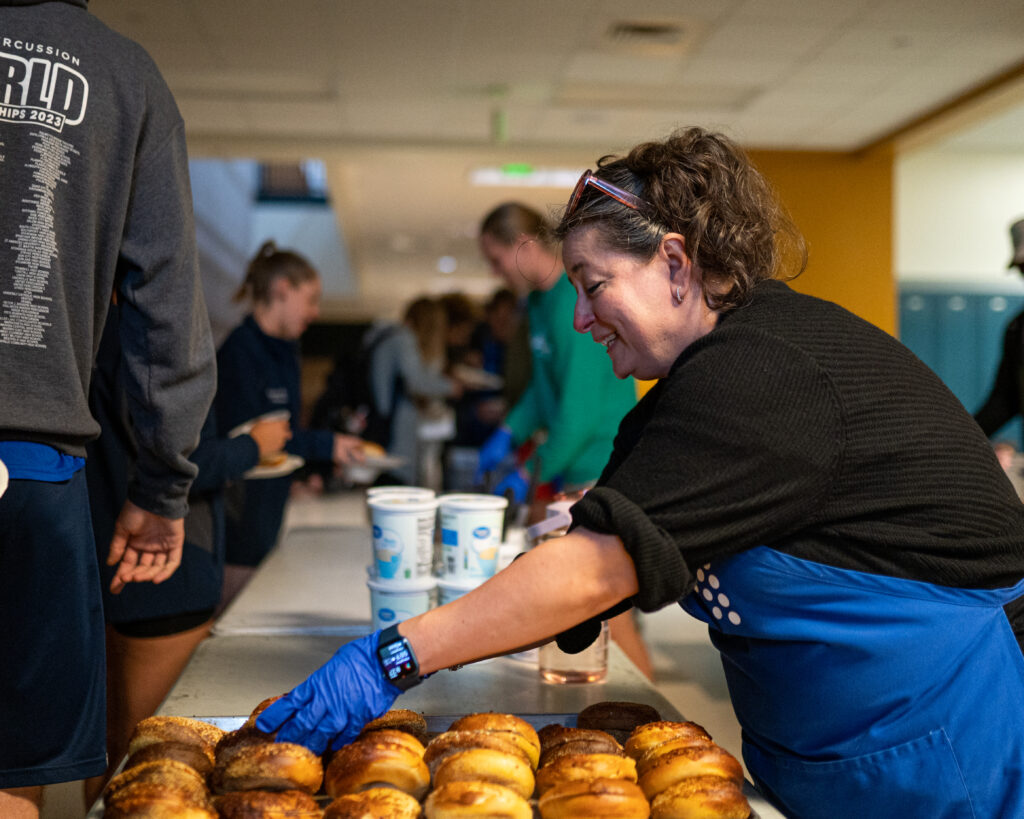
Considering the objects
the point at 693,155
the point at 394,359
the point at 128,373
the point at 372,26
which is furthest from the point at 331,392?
the point at 693,155

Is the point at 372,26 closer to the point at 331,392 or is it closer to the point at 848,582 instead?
the point at 331,392

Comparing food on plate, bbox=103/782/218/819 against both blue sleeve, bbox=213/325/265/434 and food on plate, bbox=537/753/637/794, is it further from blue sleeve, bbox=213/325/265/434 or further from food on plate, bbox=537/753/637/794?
blue sleeve, bbox=213/325/265/434

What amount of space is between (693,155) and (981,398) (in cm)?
765

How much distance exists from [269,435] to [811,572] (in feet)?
4.96

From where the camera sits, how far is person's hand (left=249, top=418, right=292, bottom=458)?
2.13 metres

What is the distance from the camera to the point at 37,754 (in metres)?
1.09

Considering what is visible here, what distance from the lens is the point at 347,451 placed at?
2.81 m

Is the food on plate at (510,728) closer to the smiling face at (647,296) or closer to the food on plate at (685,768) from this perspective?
the food on plate at (685,768)

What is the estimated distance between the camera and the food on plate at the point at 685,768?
0.85 m

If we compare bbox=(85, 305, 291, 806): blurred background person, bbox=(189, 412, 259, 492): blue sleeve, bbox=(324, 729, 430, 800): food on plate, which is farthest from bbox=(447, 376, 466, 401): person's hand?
bbox=(324, 729, 430, 800): food on plate

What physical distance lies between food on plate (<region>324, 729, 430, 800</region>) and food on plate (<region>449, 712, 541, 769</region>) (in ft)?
0.25

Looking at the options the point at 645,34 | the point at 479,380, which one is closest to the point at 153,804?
the point at 645,34

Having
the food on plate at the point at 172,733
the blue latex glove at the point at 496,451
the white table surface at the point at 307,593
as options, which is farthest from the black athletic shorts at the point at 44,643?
the blue latex glove at the point at 496,451

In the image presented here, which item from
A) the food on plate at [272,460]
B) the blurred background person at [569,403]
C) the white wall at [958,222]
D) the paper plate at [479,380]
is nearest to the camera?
the food on plate at [272,460]
